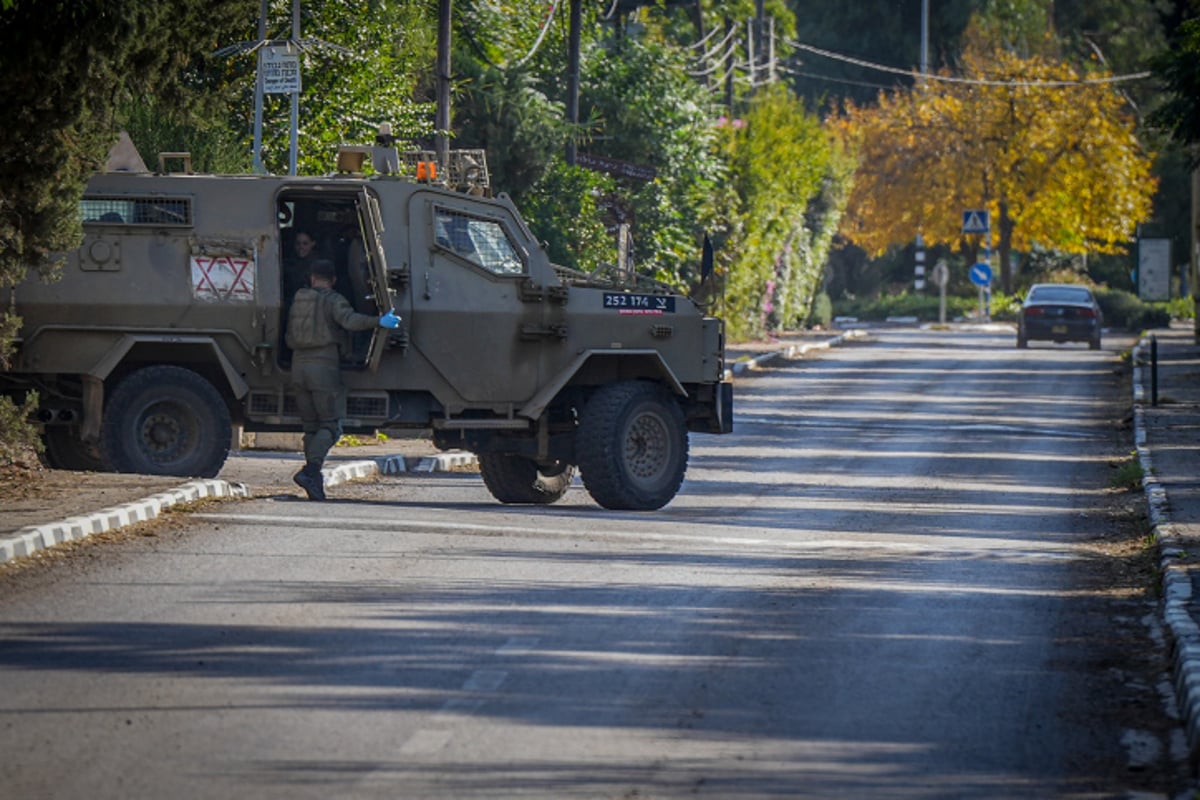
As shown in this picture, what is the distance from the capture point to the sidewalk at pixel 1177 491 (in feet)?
31.8

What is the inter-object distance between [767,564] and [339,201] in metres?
5.19

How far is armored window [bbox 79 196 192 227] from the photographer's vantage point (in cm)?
1642

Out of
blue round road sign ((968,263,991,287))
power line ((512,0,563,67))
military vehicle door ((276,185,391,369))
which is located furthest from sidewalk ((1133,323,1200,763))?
blue round road sign ((968,263,991,287))

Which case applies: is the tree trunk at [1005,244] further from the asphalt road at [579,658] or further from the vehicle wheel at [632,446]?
the vehicle wheel at [632,446]

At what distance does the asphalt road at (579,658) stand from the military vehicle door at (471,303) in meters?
1.13

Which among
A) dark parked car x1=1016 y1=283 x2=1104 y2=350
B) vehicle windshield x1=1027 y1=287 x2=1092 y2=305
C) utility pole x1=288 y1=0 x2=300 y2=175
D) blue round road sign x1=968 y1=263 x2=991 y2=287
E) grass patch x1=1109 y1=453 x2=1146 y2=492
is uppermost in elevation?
utility pole x1=288 y1=0 x2=300 y2=175

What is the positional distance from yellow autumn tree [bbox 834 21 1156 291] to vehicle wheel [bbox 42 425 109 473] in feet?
175

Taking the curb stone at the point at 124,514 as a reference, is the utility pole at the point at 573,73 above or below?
above

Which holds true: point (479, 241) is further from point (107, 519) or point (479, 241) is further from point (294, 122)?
point (294, 122)

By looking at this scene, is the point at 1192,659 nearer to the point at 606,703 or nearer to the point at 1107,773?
the point at 1107,773

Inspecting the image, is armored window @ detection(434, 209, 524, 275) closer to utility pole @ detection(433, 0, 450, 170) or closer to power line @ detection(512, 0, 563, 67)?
utility pole @ detection(433, 0, 450, 170)

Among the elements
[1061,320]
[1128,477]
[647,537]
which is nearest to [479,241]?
[647,537]

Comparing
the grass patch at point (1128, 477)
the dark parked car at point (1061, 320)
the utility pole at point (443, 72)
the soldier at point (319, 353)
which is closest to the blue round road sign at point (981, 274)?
the dark parked car at point (1061, 320)

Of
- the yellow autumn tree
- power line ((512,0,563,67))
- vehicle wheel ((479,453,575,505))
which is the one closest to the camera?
vehicle wheel ((479,453,575,505))
